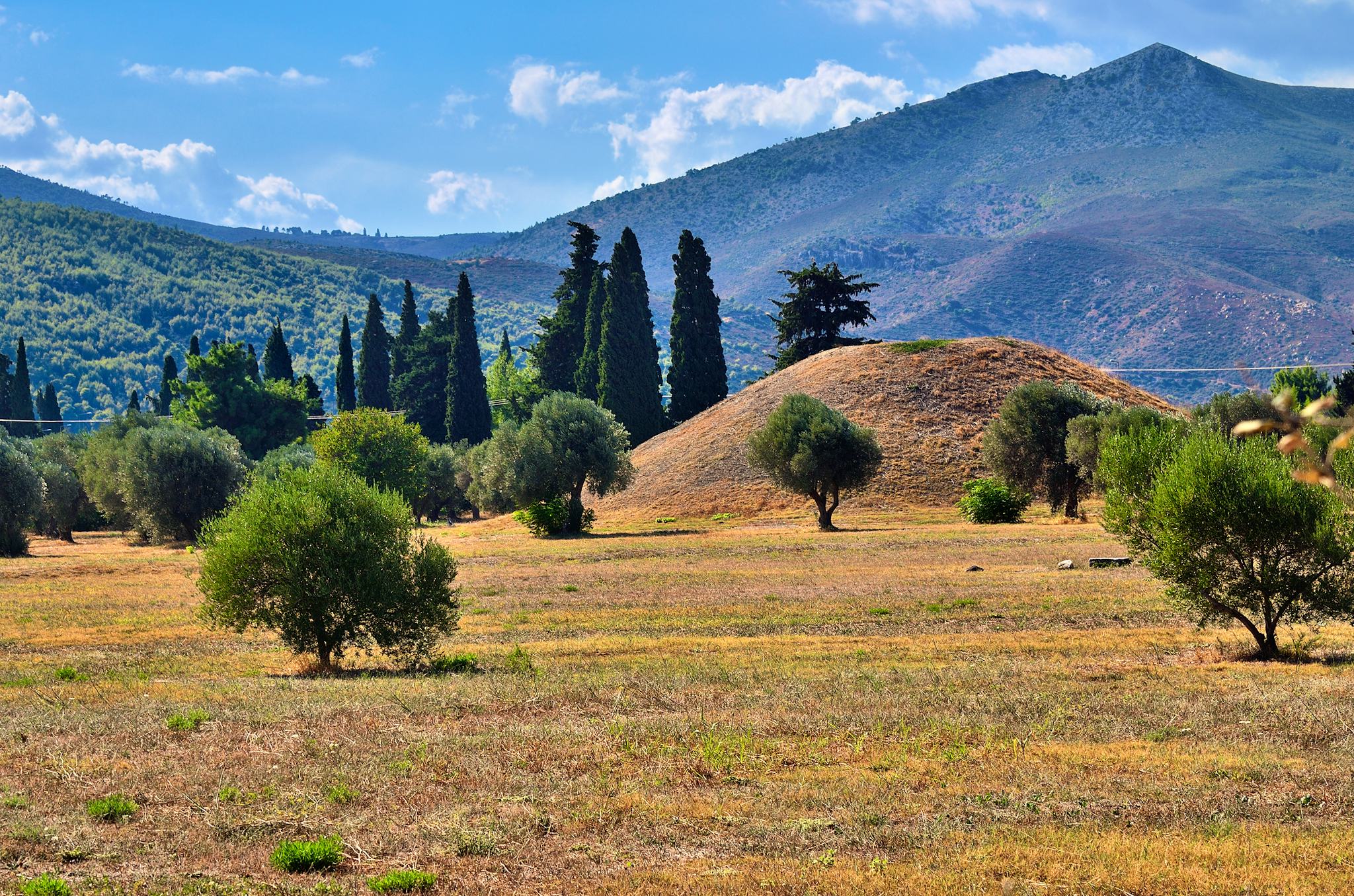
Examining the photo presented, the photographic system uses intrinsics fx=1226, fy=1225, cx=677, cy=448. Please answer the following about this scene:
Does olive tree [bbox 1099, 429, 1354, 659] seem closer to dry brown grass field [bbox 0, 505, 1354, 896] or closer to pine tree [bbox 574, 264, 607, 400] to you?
dry brown grass field [bbox 0, 505, 1354, 896]

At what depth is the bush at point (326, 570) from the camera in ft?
89.7

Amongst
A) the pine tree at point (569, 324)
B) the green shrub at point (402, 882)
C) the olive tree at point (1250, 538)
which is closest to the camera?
the green shrub at point (402, 882)

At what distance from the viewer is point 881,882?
11742 mm

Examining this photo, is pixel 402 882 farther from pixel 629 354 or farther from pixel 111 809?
pixel 629 354

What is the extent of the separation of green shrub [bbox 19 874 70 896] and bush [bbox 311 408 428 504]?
88240 millimetres

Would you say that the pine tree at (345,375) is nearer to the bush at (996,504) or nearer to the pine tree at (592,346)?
the pine tree at (592,346)

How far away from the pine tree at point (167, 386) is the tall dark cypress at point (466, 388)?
134ft

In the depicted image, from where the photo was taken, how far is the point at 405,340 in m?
160

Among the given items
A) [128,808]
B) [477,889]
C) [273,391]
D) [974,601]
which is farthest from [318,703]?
[273,391]

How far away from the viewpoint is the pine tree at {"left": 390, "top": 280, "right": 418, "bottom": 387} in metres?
155

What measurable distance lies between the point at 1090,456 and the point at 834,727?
56.2 metres

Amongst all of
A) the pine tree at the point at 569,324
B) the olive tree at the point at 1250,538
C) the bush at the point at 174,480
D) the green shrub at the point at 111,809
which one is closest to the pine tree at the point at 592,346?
the pine tree at the point at 569,324

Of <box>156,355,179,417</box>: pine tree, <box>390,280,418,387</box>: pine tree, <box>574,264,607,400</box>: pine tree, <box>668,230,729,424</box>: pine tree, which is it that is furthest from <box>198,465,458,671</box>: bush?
<box>156,355,179,417</box>: pine tree

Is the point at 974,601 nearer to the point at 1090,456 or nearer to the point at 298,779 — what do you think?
the point at 298,779
